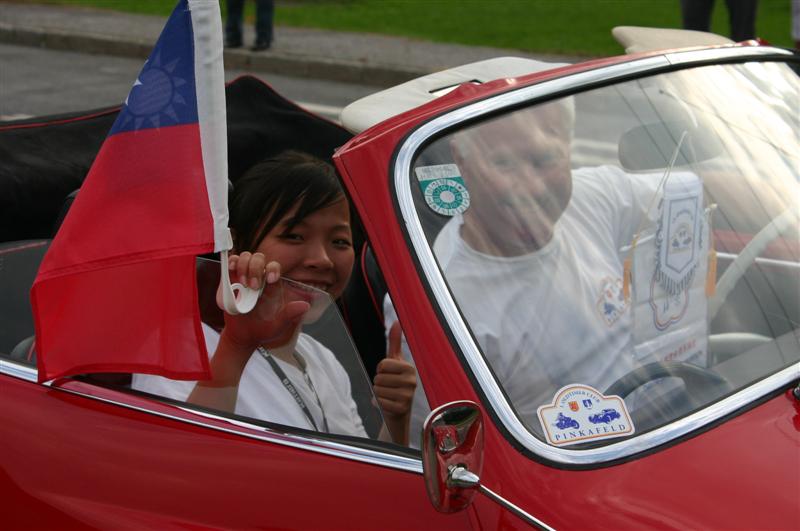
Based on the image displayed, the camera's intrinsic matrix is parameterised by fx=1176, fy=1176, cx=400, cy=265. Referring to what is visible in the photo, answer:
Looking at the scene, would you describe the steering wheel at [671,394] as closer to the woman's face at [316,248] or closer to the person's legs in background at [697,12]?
the woman's face at [316,248]

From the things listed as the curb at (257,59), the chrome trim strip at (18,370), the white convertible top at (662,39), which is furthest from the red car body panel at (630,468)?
the curb at (257,59)

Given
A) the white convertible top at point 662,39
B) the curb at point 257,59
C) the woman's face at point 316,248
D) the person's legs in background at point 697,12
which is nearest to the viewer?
the woman's face at point 316,248

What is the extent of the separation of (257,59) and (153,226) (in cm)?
967

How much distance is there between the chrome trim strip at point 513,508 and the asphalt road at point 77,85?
7481mm

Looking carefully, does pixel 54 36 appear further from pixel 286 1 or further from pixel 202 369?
pixel 202 369

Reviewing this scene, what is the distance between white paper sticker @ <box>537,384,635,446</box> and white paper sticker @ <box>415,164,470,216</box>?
33 centimetres

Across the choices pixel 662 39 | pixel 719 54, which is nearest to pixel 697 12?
pixel 662 39

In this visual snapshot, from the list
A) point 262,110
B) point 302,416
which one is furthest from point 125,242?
point 262,110

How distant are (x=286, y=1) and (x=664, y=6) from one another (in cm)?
488

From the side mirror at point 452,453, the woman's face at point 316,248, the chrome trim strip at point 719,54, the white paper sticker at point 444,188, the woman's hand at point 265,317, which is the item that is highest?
the chrome trim strip at point 719,54

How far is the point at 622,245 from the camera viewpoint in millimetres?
2039

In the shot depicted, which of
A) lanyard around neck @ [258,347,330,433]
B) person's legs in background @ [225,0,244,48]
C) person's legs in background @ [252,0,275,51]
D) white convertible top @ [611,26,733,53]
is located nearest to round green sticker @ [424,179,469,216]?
lanyard around neck @ [258,347,330,433]

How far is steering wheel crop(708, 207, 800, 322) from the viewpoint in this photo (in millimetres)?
2031

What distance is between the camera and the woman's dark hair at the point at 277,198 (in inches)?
89.4
